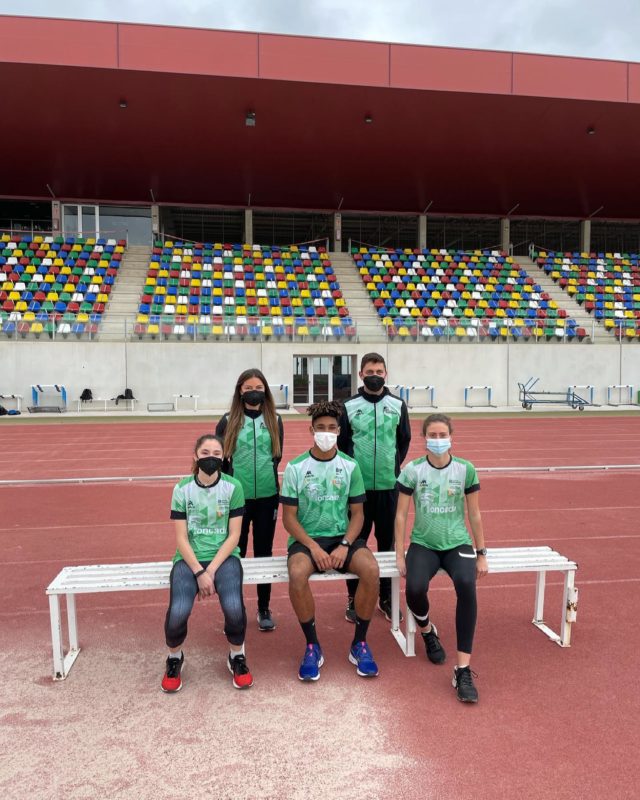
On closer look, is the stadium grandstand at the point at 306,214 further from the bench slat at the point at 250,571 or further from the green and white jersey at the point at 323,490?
the bench slat at the point at 250,571

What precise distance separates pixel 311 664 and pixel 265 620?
0.78m

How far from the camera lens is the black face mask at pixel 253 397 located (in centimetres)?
405

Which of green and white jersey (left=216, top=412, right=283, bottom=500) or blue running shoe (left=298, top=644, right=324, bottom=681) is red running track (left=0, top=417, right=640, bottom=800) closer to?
blue running shoe (left=298, top=644, right=324, bottom=681)

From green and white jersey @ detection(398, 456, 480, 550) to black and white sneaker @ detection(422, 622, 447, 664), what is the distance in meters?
0.56

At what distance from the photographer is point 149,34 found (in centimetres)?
1627

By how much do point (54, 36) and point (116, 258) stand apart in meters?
10.8

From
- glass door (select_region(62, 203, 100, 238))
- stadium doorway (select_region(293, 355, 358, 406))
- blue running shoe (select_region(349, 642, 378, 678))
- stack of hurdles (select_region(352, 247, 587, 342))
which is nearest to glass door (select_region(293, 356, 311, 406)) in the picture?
stadium doorway (select_region(293, 355, 358, 406))

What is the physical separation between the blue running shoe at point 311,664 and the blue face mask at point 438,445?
1366mm

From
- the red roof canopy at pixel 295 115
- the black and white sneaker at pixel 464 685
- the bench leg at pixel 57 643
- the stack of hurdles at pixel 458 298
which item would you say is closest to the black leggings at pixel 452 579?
the black and white sneaker at pixel 464 685

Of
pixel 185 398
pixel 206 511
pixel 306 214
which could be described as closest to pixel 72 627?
pixel 206 511

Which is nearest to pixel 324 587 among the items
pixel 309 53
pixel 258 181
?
pixel 309 53

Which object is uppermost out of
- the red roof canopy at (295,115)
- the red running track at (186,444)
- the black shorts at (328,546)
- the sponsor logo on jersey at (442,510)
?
the red roof canopy at (295,115)

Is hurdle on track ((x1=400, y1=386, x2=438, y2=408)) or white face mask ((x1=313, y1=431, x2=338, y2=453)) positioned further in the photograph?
hurdle on track ((x1=400, y1=386, x2=438, y2=408))

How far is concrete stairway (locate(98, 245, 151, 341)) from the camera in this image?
20.9 m
